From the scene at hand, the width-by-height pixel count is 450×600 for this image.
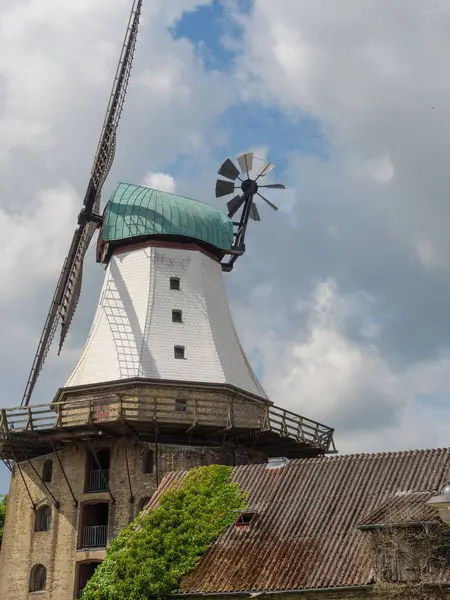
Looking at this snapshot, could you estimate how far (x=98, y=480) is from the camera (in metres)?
33.6

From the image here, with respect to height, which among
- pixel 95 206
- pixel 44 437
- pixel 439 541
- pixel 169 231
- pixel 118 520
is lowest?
pixel 439 541

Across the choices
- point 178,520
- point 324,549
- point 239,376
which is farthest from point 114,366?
point 324,549

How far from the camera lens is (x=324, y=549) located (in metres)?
21.7

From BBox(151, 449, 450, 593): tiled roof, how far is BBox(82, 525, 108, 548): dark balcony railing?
9.29 meters

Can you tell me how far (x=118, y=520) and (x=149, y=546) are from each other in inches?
344

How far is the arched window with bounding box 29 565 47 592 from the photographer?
33.1 m

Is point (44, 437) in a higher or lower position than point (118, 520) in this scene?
higher

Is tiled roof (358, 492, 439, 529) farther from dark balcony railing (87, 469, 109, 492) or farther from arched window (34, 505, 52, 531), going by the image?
arched window (34, 505, 52, 531)

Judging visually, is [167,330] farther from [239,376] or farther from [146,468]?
[146,468]

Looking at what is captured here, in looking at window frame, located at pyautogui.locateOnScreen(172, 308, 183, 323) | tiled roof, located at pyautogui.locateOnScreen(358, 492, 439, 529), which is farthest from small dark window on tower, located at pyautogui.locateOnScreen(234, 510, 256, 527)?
window frame, located at pyautogui.locateOnScreen(172, 308, 183, 323)

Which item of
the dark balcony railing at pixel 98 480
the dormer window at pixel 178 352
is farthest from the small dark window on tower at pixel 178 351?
the dark balcony railing at pixel 98 480

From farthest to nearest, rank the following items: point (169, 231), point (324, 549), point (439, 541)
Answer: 1. point (169, 231)
2. point (324, 549)
3. point (439, 541)

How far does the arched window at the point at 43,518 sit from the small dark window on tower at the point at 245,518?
12.2m

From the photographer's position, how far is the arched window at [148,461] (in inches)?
1295
